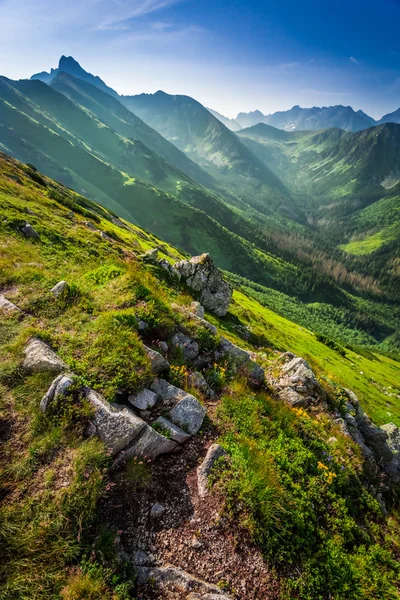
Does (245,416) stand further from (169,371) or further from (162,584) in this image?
(162,584)

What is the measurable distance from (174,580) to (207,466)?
239 centimetres

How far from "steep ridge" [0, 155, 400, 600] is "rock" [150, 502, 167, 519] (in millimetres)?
62

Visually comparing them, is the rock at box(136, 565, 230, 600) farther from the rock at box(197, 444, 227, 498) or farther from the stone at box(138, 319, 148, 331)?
the stone at box(138, 319, 148, 331)

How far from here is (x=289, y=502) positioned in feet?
23.8

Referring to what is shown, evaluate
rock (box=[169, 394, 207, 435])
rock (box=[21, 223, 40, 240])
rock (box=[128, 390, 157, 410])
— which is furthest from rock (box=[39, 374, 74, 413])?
rock (box=[21, 223, 40, 240])

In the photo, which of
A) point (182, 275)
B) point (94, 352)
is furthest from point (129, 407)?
point (182, 275)

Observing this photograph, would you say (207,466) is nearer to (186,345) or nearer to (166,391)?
(166,391)

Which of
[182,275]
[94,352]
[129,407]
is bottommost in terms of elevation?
[182,275]

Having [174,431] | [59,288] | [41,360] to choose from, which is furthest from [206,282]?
[41,360]

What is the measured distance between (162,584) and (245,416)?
5.02 meters

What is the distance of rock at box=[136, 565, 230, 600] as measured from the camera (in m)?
5.50

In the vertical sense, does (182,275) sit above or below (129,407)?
below

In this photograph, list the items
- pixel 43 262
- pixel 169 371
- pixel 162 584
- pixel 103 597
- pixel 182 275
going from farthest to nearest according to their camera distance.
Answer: pixel 182 275 → pixel 43 262 → pixel 169 371 → pixel 162 584 → pixel 103 597

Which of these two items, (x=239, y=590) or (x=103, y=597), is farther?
(x=239, y=590)
